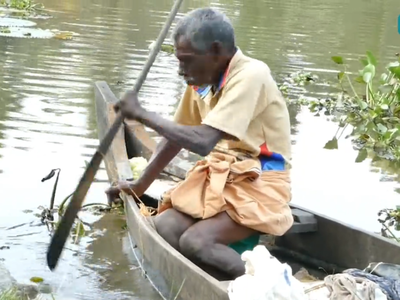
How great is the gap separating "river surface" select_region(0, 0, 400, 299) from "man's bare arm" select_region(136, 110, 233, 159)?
1.02m

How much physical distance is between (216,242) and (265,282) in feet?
2.55

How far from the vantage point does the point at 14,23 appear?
1226 centimetres

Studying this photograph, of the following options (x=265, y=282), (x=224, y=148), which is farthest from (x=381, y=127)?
(x=265, y=282)

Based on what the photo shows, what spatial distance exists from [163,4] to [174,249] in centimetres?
1387

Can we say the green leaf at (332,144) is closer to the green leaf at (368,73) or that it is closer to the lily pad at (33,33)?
the green leaf at (368,73)

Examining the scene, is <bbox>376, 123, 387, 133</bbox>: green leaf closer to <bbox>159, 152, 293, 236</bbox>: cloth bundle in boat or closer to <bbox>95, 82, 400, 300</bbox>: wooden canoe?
<bbox>95, 82, 400, 300</bbox>: wooden canoe

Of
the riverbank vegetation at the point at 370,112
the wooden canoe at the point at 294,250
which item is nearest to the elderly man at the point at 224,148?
the wooden canoe at the point at 294,250

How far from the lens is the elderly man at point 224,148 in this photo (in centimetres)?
327

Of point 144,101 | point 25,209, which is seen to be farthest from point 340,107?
point 25,209

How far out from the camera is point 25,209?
4902 millimetres

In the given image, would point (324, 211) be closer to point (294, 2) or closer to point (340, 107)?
point (340, 107)

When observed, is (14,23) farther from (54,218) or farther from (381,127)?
(54,218)

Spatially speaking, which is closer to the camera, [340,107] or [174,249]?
[174,249]

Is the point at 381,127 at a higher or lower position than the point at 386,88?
lower
